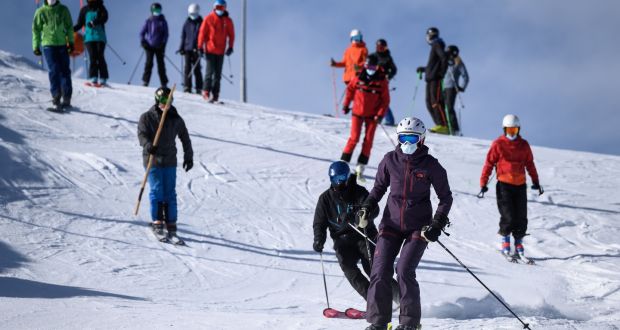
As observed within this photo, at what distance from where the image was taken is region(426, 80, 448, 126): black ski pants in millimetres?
16312

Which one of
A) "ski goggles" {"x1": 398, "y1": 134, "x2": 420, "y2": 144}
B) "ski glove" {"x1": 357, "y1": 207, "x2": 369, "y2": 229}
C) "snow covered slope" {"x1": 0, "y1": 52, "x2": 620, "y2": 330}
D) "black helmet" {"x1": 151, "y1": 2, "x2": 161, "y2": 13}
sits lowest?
"snow covered slope" {"x1": 0, "y1": 52, "x2": 620, "y2": 330}

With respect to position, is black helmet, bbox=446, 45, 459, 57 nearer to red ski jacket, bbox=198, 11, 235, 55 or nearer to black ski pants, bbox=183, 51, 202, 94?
red ski jacket, bbox=198, 11, 235, 55

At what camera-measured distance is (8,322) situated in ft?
→ 16.6

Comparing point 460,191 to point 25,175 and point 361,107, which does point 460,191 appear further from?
point 25,175

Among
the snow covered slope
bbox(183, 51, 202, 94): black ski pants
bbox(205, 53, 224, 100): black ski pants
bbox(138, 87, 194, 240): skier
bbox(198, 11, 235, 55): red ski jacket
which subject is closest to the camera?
the snow covered slope

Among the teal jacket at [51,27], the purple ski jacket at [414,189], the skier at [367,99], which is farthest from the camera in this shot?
the teal jacket at [51,27]

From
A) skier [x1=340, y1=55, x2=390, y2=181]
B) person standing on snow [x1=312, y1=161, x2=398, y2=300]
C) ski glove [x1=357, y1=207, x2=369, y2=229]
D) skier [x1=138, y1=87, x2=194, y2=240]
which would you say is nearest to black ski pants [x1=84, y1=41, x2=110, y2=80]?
skier [x1=340, y1=55, x2=390, y2=181]

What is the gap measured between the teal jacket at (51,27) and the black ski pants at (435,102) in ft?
26.6

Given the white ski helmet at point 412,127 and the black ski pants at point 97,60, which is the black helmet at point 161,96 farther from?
the black ski pants at point 97,60

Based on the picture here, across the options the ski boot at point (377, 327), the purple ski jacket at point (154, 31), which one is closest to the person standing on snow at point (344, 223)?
the ski boot at point (377, 327)

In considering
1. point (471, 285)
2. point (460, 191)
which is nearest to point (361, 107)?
point (460, 191)

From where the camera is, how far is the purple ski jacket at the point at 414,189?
5289 millimetres

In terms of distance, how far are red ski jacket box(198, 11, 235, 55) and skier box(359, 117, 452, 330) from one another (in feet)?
32.8

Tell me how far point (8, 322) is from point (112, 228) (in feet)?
12.7
